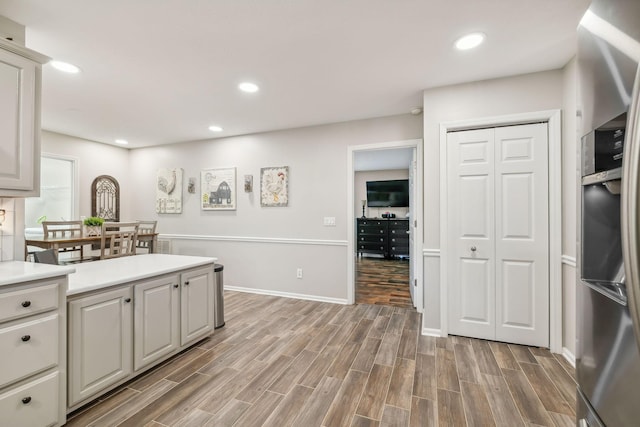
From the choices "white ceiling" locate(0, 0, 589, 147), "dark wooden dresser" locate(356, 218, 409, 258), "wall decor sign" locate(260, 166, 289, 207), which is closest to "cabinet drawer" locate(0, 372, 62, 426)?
"white ceiling" locate(0, 0, 589, 147)

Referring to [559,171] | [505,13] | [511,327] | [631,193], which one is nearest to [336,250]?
[511,327]

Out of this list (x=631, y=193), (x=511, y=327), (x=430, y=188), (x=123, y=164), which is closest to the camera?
(x=631, y=193)

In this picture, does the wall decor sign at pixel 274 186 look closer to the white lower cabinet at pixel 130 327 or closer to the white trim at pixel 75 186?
the white lower cabinet at pixel 130 327

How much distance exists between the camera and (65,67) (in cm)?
244

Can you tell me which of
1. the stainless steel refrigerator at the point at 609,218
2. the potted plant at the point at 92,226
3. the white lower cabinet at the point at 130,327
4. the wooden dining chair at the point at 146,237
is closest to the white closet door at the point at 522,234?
the stainless steel refrigerator at the point at 609,218

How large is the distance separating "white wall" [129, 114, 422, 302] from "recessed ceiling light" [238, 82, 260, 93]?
4.31 ft

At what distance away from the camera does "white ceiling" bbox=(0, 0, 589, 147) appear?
1.76 meters

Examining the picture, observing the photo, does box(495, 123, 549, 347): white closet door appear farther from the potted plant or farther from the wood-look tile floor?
the potted plant

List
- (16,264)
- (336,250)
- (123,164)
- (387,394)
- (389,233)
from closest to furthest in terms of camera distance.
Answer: (16,264) < (387,394) < (336,250) < (123,164) < (389,233)

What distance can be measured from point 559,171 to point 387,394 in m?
2.33

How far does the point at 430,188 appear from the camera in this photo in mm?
2877

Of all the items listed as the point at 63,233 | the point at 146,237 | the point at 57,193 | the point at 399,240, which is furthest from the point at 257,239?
the point at 399,240

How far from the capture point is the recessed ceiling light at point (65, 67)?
93.7 inches

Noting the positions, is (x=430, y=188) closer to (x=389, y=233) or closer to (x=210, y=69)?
(x=210, y=69)
